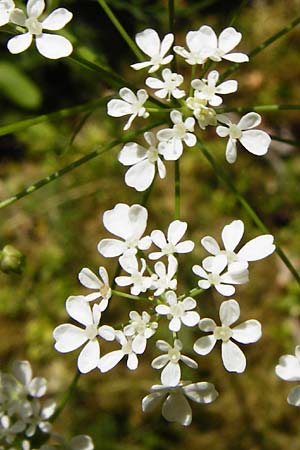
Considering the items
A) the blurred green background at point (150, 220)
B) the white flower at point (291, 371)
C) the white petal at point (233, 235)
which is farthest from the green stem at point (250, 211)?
the blurred green background at point (150, 220)

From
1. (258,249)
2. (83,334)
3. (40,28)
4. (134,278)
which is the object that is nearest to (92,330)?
(83,334)

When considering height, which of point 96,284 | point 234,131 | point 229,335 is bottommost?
point 229,335

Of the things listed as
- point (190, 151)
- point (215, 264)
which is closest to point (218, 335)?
point (215, 264)

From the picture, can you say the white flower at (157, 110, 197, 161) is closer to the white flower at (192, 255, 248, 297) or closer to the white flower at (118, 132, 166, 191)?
the white flower at (118, 132, 166, 191)

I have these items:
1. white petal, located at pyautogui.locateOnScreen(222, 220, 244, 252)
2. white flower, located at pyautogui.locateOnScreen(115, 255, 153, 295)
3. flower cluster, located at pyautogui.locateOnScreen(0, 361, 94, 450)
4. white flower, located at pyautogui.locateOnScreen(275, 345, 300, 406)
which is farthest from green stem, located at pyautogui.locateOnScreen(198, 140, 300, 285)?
flower cluster, located at pyautogui.locateOnScreen(0, 361, 94, 450)

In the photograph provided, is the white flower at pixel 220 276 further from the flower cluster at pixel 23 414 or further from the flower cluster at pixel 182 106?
the flower cluster at pixel 23 414

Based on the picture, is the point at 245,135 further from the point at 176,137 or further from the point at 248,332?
the point at 248,332
